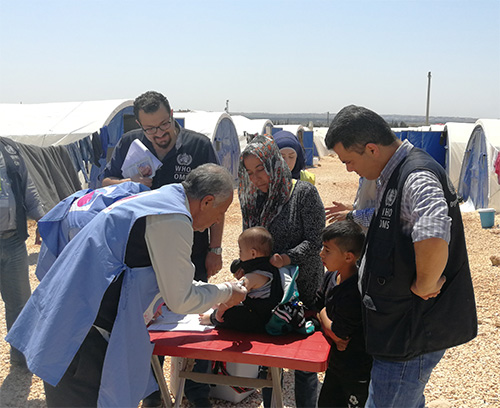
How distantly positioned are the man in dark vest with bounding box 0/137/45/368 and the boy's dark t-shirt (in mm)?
2687

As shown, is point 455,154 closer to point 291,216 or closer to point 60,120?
point 60,120

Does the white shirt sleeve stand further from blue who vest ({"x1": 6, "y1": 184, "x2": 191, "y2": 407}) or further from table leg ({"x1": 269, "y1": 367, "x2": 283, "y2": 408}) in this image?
table leg ({"x1": 269, "y1": 367, "x2": 283, "y2": 408})

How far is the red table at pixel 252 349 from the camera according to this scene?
7.83ft

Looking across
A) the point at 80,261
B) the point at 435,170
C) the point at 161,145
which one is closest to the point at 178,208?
the point at 80,261

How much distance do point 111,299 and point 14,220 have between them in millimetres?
2342

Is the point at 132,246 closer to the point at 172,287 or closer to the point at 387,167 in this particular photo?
the point at 172,287

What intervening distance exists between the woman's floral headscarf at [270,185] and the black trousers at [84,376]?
133 cm

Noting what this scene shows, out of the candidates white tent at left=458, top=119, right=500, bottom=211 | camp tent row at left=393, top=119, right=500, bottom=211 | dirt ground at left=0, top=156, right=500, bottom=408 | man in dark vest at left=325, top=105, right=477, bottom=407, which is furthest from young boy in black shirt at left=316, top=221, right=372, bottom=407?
white tent at left=458, top=119, right=500, bottom=211

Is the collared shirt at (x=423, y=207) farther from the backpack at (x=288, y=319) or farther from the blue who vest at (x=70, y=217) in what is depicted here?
the blue who vest at (x=70, y=217)

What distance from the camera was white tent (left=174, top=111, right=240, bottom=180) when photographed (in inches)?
604

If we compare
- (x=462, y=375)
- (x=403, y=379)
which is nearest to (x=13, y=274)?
(x=403, y=379)

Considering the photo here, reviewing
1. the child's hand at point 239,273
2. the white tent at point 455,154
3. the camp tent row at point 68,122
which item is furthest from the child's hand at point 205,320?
the white tent at point 455,154

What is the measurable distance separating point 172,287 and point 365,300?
81 cm

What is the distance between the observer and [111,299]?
6.89ft
